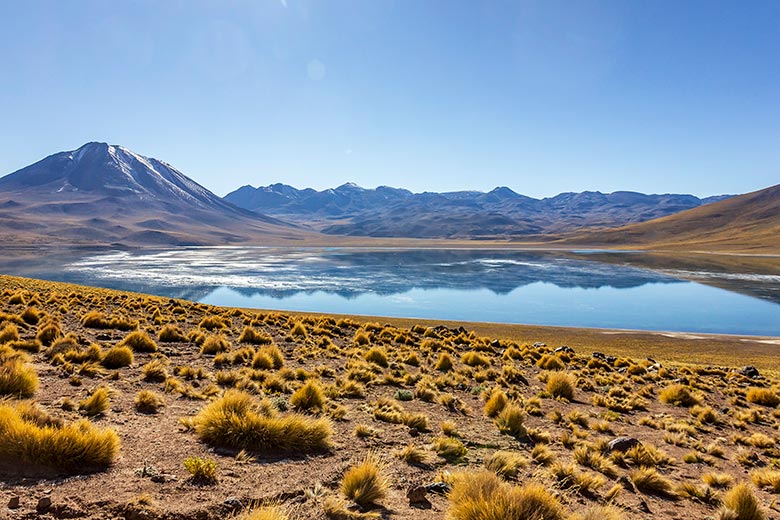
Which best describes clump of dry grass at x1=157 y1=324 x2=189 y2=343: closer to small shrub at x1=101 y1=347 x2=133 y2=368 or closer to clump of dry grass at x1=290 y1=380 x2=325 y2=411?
small shrub at x1=101 y1=347 x2=133 y2=368

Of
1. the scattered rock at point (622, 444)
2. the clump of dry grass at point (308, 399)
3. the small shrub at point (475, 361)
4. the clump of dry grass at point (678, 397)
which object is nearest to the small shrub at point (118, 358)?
the clump of dry grass at point (308, 399)

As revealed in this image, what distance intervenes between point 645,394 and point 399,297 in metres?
37.9

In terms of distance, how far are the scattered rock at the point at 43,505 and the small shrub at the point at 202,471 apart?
1172 millimetres

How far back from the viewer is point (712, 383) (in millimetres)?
13672

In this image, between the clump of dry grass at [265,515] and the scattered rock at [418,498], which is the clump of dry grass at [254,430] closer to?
the scattered rock at [418,498]

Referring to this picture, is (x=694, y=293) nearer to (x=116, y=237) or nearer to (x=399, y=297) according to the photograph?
(x=399, y=297)

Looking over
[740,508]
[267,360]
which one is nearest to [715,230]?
[740,508]

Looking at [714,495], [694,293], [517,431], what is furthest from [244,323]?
[694,293]

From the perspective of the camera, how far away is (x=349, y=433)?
255 inches

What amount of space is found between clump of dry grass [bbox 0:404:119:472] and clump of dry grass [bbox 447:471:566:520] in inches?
135

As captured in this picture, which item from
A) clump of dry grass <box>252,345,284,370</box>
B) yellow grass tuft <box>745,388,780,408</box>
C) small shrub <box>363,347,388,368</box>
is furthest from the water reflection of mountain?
yellow grass tuft <box>745,388,780,408</box>

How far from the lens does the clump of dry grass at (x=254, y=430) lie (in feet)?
17.4

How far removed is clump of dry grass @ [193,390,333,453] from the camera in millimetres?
5293

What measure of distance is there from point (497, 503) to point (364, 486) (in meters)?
1.31
